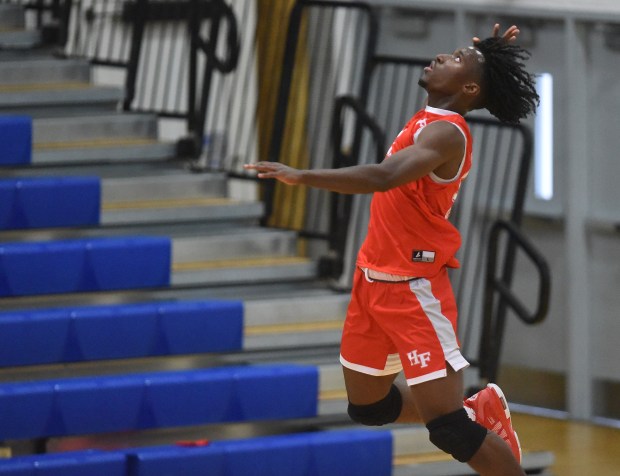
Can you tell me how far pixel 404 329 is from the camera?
4.31 meters

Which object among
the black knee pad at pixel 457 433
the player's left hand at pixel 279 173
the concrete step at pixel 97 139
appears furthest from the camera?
the concrete step at pixel 97 139

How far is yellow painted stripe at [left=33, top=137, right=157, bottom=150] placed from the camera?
263 inches

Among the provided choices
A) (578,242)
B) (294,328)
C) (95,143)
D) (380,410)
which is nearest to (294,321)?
(294,328)

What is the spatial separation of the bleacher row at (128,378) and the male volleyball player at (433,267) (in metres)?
1.13

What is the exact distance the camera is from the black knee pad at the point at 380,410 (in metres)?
4.55

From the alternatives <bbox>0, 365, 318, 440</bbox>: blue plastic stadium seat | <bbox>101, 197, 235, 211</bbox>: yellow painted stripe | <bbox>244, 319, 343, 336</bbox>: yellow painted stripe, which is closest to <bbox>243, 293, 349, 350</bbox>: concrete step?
<bbox>244, 319, 343, 336</bbox>: yellow painted stripe

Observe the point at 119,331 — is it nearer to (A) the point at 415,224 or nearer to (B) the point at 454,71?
(A) the point at 415,224

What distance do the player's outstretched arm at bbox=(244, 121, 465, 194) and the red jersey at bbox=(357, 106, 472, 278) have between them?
0.31ft

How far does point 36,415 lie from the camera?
534 cm

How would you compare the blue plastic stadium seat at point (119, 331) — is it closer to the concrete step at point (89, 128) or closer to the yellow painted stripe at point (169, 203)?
the yellow painted stripe at point (169, 203)

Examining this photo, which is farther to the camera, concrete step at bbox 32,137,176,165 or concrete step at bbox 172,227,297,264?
concrete step at bbox 32,137,176,165

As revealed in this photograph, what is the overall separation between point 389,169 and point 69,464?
5.98ft

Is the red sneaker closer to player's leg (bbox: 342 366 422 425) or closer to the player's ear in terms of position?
player's leg (bbox: 342 366 422 425)

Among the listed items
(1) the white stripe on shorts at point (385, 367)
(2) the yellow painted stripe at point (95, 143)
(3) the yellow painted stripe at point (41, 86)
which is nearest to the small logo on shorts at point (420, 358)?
(1) the white stripe on shorts at point (385, 367)
